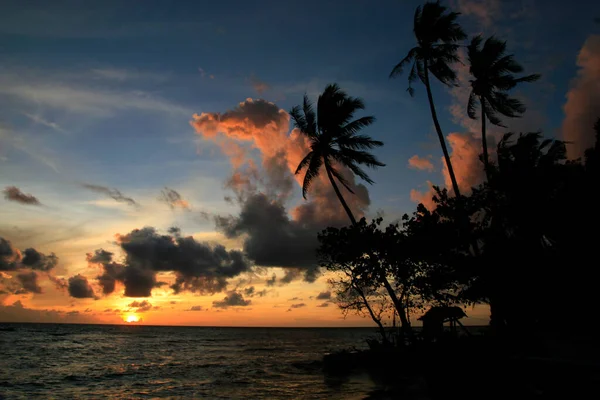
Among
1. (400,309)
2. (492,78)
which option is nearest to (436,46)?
(492,78)

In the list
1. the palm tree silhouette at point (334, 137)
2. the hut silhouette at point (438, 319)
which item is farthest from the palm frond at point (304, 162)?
the hut silhouette at point (438, 319)

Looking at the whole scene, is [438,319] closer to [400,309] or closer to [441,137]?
[400,309]

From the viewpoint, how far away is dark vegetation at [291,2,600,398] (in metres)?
22.3

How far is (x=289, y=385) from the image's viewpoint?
23.3m

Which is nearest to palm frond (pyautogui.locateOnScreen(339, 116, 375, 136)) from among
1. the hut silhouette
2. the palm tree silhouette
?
the palm tree silhouette

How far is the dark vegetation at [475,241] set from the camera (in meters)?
22.3

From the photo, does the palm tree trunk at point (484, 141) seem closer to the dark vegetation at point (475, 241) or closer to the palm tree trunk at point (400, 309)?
the dark vegetation at point (475, 241)

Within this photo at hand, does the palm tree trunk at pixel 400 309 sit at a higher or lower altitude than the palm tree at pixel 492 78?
lower

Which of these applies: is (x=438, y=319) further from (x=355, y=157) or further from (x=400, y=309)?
(x=355, y=157)

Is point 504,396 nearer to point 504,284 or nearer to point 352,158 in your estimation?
point 504,284

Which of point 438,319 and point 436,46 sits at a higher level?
point 436,46

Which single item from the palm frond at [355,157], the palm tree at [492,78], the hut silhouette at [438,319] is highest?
the palm tree at [492,78]

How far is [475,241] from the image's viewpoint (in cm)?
2453

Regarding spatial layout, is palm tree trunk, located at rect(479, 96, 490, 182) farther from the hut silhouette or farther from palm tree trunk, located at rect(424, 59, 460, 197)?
the hut silhouette
